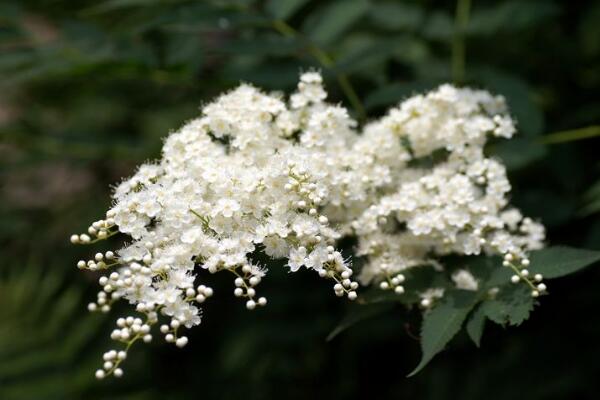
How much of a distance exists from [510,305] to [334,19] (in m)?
1.89

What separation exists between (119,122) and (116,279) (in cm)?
321

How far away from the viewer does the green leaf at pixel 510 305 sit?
2.61 metres

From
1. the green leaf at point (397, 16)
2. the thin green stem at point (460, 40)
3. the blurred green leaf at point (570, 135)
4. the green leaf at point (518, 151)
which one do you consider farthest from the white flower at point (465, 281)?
the green leaf at point (397, 16)

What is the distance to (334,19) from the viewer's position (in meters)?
4.00

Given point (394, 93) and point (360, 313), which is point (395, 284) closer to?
point (360, 313)

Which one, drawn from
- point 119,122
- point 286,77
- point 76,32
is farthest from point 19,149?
point 286,77

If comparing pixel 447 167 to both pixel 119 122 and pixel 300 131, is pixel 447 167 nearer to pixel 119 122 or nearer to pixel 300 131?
pixel 300 131

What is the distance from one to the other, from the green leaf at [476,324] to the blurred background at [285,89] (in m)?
0.80

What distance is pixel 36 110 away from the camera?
5922 millimetres

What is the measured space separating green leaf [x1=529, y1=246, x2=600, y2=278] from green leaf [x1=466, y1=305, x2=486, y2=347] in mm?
233

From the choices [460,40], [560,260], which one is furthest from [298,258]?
[460,40]

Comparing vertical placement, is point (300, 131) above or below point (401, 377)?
above

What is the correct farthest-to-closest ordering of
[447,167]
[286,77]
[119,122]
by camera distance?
[119,122] < [286,77] < [447,167]

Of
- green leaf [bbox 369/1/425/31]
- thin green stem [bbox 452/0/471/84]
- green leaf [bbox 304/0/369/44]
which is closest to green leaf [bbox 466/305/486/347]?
thin green stem [bbox 452/0/471/84]
